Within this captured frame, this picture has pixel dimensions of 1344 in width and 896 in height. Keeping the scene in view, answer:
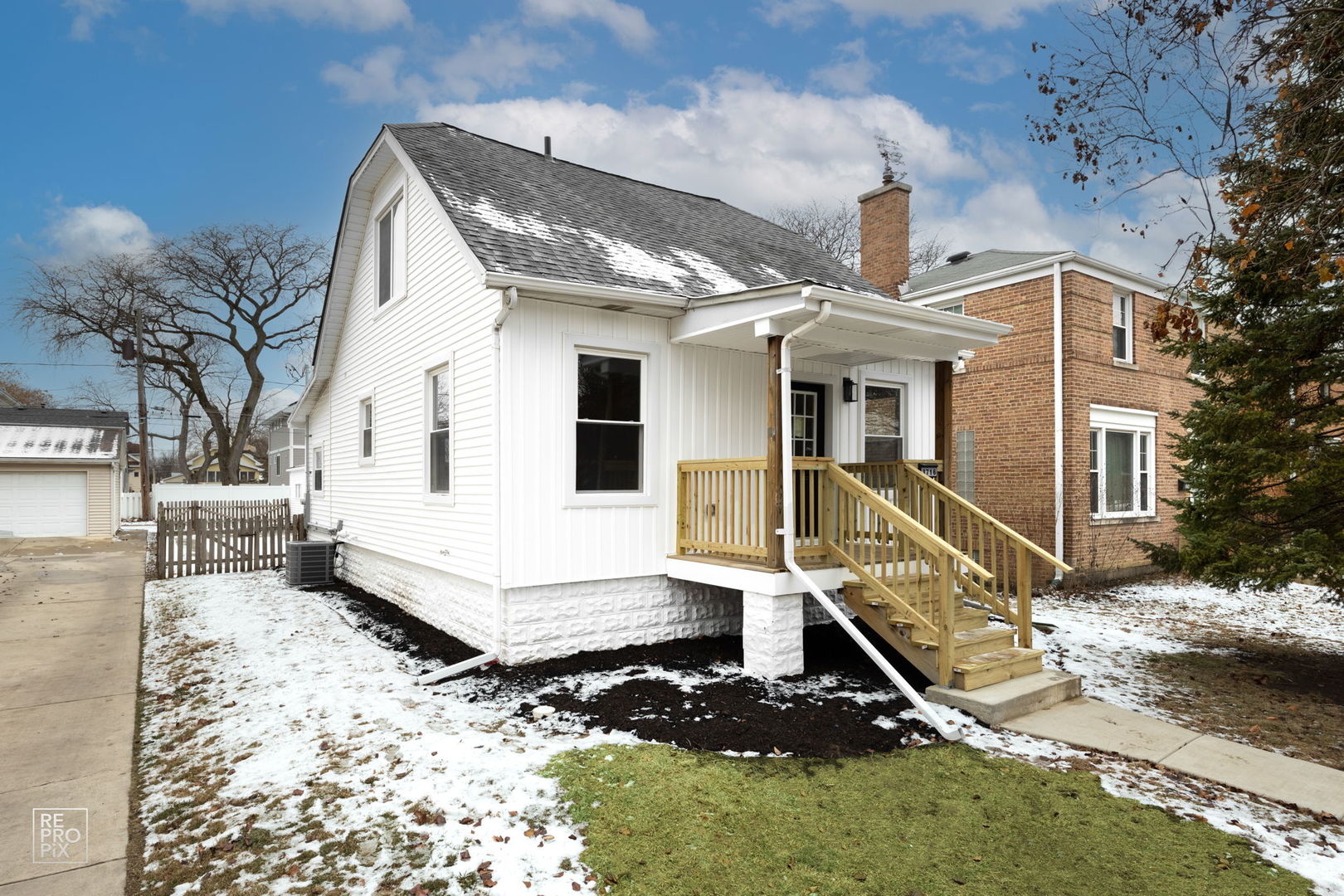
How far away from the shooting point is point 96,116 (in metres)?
37.3

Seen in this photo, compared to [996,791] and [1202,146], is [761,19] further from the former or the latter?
[996,791]

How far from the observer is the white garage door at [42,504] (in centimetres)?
2189

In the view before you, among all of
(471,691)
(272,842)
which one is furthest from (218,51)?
(272,842)

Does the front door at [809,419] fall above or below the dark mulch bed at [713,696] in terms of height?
above

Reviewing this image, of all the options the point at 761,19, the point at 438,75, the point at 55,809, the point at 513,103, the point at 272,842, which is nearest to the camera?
the point at 272,842

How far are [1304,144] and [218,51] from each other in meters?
27.8

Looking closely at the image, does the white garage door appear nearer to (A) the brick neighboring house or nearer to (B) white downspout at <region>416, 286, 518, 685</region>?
(B) white downspout at <region>416, 286, 518, 685</region>

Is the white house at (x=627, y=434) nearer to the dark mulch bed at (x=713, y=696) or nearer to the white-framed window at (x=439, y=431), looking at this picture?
the white-framed window at (x=439, y=431)

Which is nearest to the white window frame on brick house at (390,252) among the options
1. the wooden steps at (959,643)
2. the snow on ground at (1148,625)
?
the wooden steps at (959,643)

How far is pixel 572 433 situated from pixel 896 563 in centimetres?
322

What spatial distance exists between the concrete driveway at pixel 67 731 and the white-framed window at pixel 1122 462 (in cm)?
1389

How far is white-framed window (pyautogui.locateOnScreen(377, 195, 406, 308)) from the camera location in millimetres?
9602

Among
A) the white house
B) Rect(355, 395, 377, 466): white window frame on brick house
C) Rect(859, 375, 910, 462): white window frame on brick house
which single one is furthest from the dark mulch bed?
Rect(355, 395, 377, 466): white window frame on brick house

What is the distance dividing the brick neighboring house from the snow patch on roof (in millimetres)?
24496
